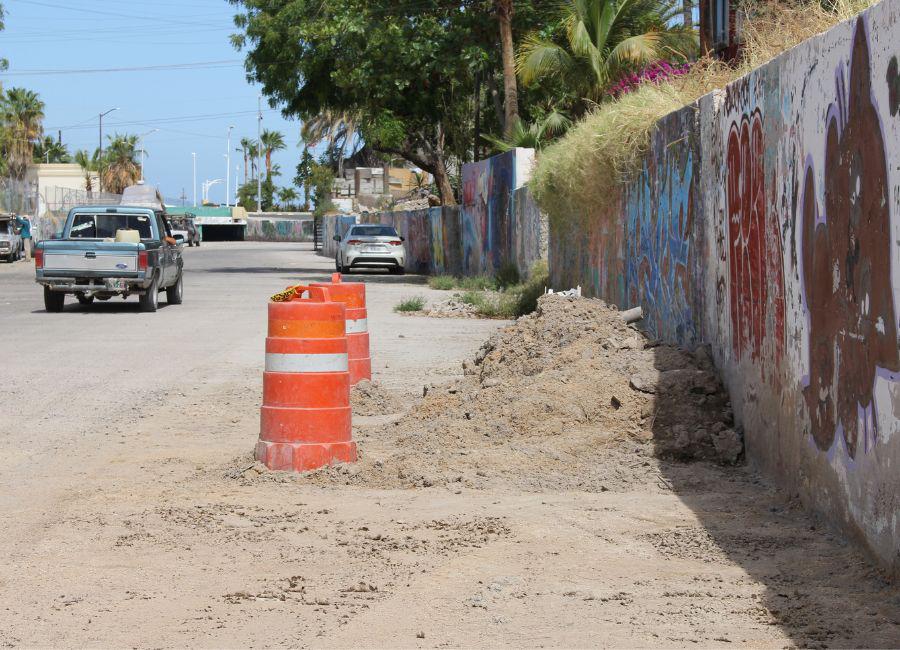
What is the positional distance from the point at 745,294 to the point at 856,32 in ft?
7.88

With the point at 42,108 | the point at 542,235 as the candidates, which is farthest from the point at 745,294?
the point at 42,108

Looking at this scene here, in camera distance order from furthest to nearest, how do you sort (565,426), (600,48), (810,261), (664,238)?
(600,48)
(664,238)
(565,426)
(810,261)

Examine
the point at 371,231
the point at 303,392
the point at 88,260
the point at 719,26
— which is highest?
the point at 719,26

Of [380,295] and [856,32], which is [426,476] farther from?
[380,295]

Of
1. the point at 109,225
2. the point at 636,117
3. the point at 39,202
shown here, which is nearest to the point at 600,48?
the point at 109,225

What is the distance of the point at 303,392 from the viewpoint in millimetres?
7062

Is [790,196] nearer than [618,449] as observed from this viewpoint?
Yes

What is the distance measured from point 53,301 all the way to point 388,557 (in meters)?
16.4

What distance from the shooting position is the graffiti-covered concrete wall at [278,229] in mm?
→ 108375

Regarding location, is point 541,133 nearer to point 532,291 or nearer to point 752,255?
point 532,291

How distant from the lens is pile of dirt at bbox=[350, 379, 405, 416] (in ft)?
31.4

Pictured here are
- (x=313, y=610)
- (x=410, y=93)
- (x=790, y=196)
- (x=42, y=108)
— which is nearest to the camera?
(x=313, y=610)

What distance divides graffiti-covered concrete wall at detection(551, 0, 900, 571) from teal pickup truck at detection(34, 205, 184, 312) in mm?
12248

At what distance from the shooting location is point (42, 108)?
92.9 metres
